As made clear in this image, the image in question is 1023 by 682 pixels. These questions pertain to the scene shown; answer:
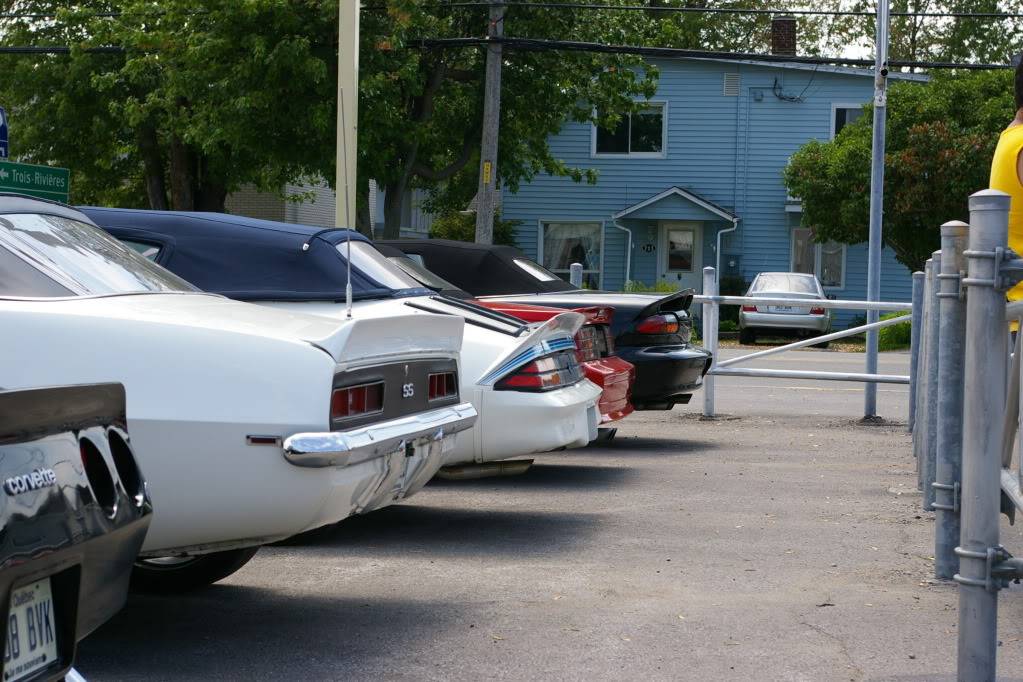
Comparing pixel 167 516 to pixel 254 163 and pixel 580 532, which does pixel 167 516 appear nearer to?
pixel 580 532

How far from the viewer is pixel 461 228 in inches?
1471

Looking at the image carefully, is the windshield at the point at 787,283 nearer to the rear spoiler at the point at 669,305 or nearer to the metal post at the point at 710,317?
the metal post at the point at 710,317

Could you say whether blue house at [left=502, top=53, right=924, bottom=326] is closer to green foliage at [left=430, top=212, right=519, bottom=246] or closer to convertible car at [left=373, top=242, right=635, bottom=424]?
green foliage at [left=430, top=212, right=519, bottom=246]

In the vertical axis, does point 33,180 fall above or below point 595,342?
above

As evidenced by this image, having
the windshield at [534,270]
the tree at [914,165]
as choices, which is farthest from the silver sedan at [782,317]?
the windshield at [534,270]

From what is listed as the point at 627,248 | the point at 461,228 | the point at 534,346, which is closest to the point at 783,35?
the point at 627,248

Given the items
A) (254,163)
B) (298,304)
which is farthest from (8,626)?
(254,163)

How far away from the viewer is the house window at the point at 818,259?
117 feet

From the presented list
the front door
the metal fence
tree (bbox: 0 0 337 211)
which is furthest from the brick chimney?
the metal fence

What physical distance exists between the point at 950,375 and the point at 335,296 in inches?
138

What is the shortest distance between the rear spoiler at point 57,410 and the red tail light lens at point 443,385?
236 centimetres

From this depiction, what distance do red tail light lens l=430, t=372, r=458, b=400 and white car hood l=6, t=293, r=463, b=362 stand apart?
0.19 m

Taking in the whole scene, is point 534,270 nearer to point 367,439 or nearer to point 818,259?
point 367,439

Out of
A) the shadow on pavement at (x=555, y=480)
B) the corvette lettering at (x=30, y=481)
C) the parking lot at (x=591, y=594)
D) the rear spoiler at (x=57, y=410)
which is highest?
the rear spoiler at (x=57, y=410)
